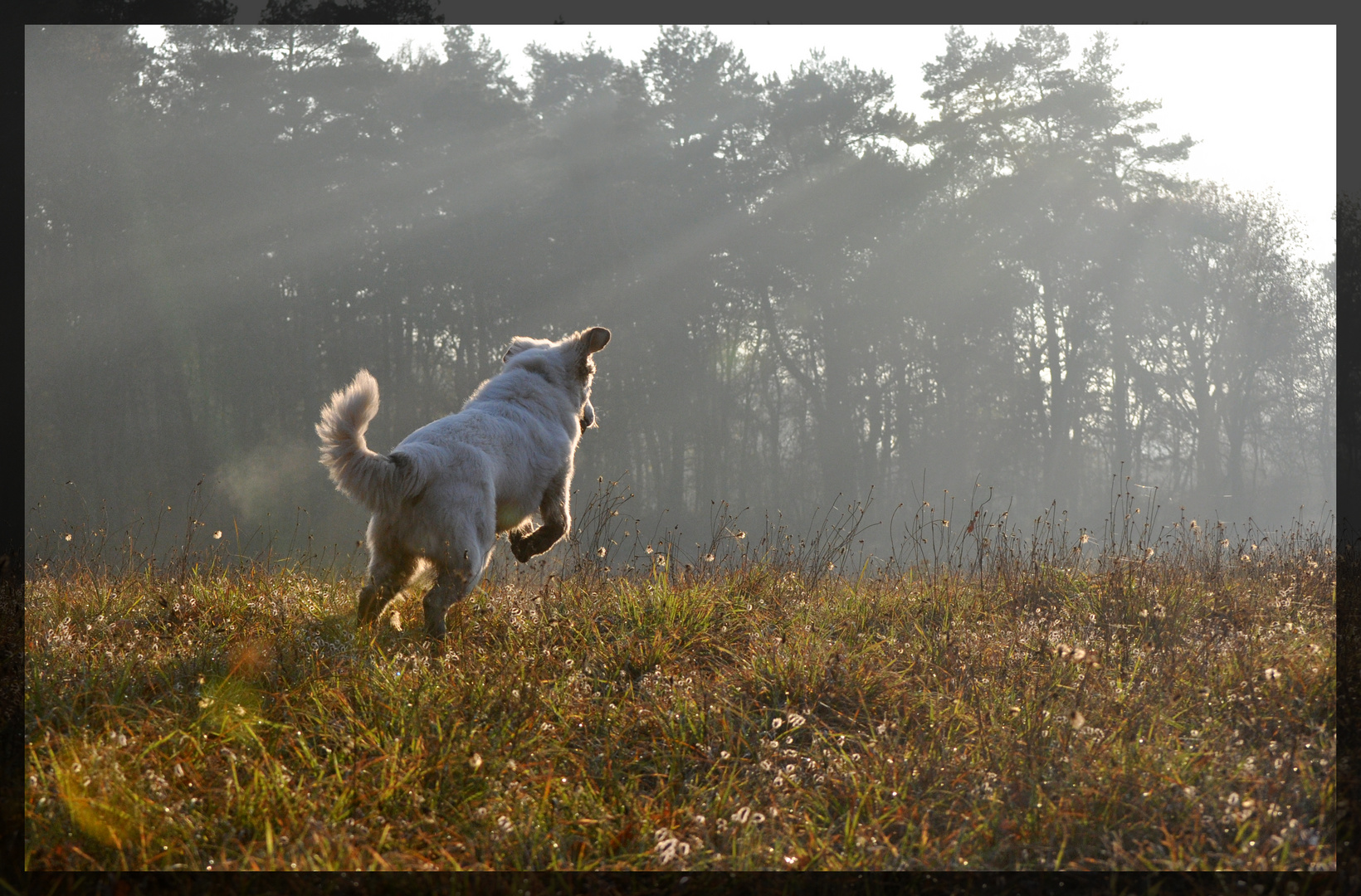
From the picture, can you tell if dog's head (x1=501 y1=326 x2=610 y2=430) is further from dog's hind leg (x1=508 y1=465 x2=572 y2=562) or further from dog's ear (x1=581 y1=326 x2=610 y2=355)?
dog's hind leg (x1=508 y1=465 x2=572 y2=562)

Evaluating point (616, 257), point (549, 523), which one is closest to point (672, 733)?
point (549, 523)

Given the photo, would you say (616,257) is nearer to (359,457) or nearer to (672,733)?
(359,457)

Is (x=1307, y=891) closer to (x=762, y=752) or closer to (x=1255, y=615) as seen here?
(x=762, y=752)

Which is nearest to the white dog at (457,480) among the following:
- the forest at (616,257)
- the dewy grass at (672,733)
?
the dewy grass at (672,733)

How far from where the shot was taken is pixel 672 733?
3.81 metres

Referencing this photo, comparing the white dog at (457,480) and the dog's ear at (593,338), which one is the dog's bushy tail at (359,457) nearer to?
the white dog at (457,480)

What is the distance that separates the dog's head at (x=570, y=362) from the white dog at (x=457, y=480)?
0.21 feet

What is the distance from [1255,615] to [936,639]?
2446 mm

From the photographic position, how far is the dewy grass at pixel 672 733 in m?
2.94

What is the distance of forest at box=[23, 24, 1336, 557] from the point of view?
2977 cm

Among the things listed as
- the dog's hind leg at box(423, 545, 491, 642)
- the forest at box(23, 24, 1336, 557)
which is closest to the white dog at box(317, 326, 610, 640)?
the dog's hind leg at box(423, 545, 491, 642)

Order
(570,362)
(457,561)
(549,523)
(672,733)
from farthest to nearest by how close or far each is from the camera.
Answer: (570,362), (549,523), (457,561), (672,733)

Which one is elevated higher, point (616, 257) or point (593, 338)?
point (616, 257)

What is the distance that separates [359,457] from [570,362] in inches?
87.7
